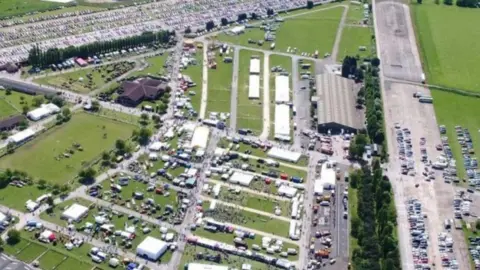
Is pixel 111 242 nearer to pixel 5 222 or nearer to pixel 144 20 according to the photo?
pixel 5 222

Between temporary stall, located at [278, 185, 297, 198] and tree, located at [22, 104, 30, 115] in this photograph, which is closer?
temporary stall, located at [278, 185, 297, 198]

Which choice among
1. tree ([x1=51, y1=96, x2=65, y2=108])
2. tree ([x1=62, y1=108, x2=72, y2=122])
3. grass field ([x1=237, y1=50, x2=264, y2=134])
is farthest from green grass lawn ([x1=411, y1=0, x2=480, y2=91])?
tree ([x1=51, y1=96, x2=65, y2=108])

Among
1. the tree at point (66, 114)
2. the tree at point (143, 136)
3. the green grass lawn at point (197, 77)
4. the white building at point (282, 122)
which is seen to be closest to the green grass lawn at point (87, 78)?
the tree at point (66, 114)

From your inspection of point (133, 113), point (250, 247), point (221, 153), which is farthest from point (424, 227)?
point (133, 113)

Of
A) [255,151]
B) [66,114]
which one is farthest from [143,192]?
[66,114]

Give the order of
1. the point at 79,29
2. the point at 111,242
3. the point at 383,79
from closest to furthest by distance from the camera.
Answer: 1. the point at 111,242
2. the point at 383,79
3. the point at 79,29

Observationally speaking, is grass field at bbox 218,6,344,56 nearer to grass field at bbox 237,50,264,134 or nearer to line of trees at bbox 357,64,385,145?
grass field at bbox 237,50,264,134
